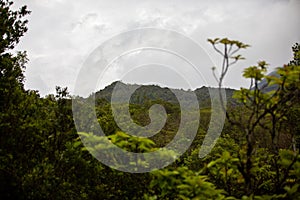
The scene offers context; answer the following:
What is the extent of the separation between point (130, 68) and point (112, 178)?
1.80m

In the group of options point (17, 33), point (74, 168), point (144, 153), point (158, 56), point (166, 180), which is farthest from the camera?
point (158, 56)

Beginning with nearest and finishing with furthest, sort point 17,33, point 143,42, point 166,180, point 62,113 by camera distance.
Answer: point 166,180
point 62,113
point 17,33
point 143,42

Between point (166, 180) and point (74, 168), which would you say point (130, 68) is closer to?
point (74, 168)

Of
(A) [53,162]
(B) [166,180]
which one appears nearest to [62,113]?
(A) [53,162]

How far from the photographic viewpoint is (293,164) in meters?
4.11

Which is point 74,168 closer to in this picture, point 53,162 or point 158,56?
point 53,162

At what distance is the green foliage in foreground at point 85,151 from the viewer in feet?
13.4

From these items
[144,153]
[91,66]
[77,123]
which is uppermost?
[91,66]

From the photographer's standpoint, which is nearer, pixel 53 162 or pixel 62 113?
pixel 53 162

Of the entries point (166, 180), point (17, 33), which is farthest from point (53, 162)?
point (17, 33)

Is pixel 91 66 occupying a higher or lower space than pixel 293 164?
higher

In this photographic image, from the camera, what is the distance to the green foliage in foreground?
4082 mm

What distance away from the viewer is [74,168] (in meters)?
4.86

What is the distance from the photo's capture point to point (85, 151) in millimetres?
4977
